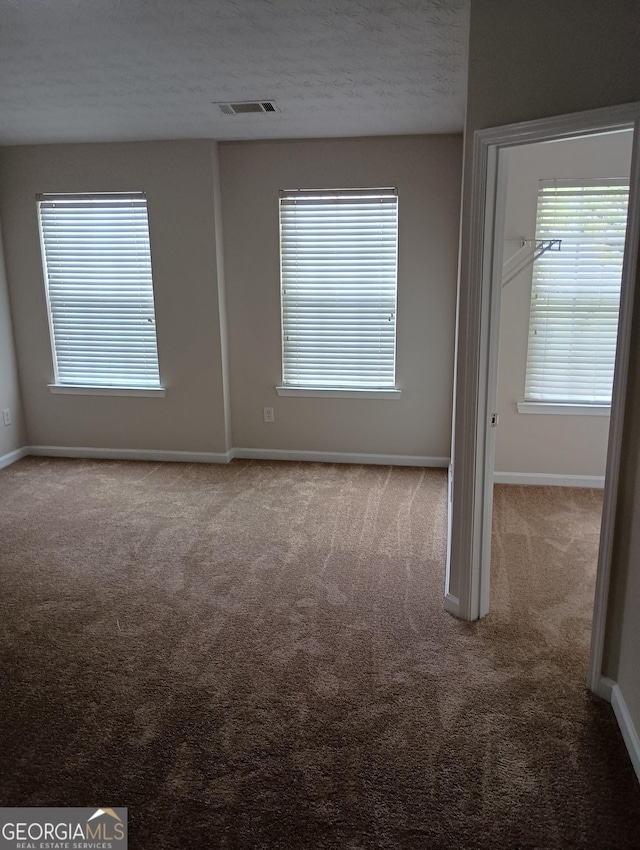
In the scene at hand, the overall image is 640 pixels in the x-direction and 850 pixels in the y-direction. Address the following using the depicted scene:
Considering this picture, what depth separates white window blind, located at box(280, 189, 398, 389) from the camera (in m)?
4.75

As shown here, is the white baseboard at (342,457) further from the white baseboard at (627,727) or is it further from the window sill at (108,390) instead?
the white baseboard at (627,727)

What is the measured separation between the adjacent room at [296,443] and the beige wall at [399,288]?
0.02 m

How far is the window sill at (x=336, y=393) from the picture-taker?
4.99m

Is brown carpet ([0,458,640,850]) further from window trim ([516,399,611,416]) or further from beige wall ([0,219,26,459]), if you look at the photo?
beige wall ([0,219,26,459])

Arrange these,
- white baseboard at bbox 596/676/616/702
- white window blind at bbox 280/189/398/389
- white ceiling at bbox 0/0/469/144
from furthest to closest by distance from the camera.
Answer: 1. white window blind at bbox 280/189/398/389
2. white ceiling at bbox 0/0/469/144
3. white baseboard at bbox 596/676/616/702

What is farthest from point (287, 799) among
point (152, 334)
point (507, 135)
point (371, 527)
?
point (152, 334)

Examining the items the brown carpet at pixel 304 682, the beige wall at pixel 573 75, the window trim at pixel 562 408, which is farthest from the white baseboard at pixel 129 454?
the beige wall at pixel 573 75

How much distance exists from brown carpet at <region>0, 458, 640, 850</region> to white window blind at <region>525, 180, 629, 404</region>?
933mm

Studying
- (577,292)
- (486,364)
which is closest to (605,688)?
(486,364)

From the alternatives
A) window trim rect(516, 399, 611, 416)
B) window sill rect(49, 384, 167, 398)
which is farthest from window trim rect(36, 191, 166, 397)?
window trim rect(516, 399, 611, 416)

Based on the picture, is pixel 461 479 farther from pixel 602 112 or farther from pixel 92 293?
pixel 92 293

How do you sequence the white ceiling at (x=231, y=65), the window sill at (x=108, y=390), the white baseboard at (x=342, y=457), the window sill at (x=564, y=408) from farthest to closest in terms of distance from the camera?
the window sill at (x=108, y=390) < the white baseboard at (x=342, y=457) < the window sill at (x=564, y=408) < the white ceiling at (x=231, y=65)

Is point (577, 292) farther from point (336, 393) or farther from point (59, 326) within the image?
A: point (59, 326)

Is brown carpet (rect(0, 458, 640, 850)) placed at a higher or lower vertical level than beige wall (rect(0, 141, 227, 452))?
lower
